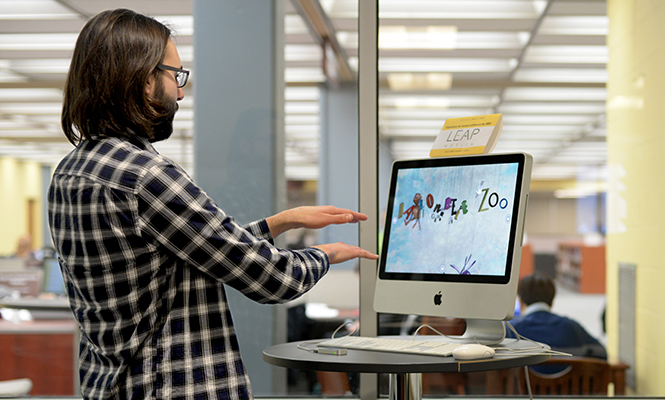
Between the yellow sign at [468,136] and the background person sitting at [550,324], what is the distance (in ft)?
5.20

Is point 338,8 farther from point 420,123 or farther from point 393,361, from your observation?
point 420,123

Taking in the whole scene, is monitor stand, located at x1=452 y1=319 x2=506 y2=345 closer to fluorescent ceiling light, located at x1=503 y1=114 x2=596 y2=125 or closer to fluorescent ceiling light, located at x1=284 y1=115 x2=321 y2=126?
fluorescent ceiling light, located at x1=284 y1=115 x2=321 y2=126

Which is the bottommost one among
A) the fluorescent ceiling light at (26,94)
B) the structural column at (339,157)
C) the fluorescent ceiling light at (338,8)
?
the structural column at (339,157)

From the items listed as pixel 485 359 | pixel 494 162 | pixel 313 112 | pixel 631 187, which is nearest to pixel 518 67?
pixel 631 187

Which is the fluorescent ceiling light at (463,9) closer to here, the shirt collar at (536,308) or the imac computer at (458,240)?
the shirt collar at (536,308)

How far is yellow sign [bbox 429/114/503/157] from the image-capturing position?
64.7 inches

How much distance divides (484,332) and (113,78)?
1.12 meters

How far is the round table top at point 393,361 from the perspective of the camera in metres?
1.26

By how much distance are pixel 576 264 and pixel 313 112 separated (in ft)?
25.9

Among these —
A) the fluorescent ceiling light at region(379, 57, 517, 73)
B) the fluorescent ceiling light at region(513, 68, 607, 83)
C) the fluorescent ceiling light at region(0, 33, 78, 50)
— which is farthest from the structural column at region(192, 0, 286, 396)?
the fluorescent ceiling light at region(513, 68, 607, 83)

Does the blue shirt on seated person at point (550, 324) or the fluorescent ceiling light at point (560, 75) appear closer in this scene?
the blue shirt on seated person at point (550, 324)

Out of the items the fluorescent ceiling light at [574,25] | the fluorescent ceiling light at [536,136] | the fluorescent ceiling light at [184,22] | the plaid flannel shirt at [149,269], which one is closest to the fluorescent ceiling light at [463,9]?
the fluorescent ceiling light at [574,25]

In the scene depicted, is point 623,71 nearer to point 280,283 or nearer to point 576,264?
point 280,283

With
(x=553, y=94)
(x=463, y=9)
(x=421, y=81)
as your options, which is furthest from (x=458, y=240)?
(x=553, y=94)
